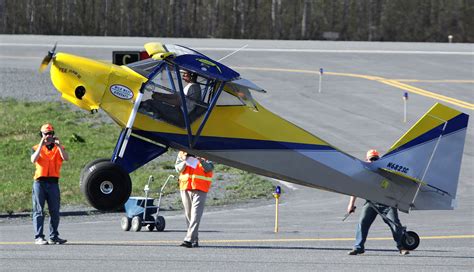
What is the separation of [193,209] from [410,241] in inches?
144

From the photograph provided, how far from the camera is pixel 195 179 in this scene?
64.6 feet

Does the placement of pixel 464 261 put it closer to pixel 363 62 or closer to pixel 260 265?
pixel 260 265

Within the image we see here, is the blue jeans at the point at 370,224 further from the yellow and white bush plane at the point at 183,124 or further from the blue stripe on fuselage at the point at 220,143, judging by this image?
the blue stripe on fuselage at the point at 220,143

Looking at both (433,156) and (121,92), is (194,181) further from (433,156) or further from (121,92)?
(121,92)

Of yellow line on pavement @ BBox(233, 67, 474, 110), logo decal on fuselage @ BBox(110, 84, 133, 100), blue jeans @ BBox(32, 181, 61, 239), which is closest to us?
logo decal on fuselage @ BBox(110, 84, 133, 100)

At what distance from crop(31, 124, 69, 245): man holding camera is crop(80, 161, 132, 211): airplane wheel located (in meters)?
4.65

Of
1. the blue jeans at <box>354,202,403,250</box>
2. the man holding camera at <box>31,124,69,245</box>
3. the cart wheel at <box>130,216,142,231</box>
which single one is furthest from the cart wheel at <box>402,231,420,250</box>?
the man holding camera at <box>31,124,69,245</box>

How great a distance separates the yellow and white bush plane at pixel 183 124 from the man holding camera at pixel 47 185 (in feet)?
14.1

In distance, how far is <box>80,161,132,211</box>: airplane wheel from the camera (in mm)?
14648

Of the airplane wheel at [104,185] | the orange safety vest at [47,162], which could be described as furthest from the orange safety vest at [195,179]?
the airplane wheel at [104,185]

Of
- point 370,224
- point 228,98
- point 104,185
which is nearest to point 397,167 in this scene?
point 370,224

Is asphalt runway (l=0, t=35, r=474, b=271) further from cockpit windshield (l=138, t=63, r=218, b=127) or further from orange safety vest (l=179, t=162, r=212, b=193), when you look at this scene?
cockpit windshield (l=138, t=63, r=218, b=127)

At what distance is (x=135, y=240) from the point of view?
20000 mm

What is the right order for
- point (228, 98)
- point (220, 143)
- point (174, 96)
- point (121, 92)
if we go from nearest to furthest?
point (121, 92) < point (174, 96) < point (228, 98) < point (220, 143)
